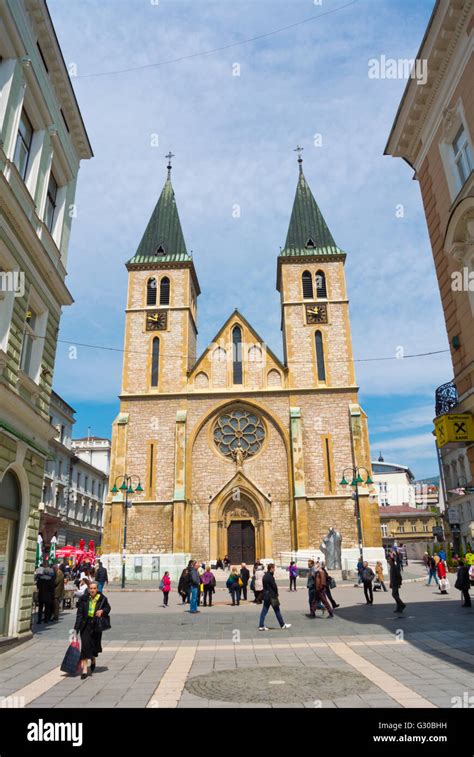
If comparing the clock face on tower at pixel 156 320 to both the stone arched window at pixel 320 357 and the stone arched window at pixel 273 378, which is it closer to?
the stone arched window at pixel 273 378

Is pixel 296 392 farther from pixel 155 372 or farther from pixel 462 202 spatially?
pixel 462 202

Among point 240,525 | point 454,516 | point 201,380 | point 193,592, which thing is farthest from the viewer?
point 201,380

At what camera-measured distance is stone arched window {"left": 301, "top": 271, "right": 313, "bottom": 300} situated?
128ft

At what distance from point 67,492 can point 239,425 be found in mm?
17839

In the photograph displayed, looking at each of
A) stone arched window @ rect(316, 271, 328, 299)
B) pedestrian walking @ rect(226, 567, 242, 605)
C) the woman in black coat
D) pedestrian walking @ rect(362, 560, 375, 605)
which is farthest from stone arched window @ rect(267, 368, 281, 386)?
the woman in black coat

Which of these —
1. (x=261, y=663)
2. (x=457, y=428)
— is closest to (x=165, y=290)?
(x=457, y=428)

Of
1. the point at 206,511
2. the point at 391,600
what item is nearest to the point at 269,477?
the point at 206,511

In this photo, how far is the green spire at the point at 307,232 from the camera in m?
40.4

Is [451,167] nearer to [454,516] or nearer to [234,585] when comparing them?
[234,585]

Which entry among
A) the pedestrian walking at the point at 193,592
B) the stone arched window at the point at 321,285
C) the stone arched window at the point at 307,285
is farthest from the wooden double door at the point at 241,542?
the stone arched window at the point at 321,285

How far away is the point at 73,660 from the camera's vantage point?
7328 millimetres

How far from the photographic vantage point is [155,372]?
3684cm

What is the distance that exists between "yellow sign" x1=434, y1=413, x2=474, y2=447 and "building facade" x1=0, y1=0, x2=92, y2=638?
7992 mm
